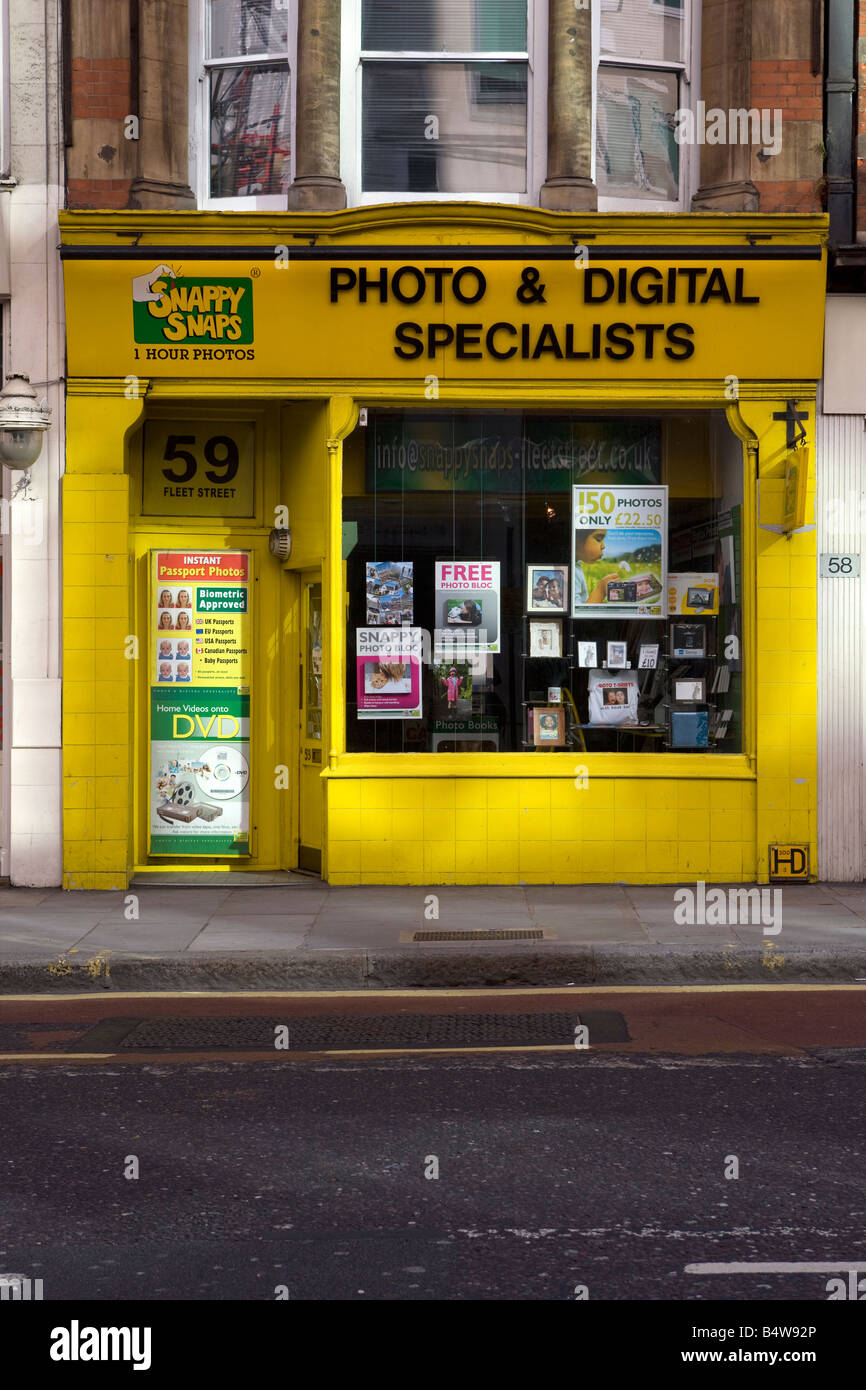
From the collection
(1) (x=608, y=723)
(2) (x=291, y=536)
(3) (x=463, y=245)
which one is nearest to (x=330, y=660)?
(2) (x=291, y=536)

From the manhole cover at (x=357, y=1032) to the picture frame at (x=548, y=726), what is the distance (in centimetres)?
425

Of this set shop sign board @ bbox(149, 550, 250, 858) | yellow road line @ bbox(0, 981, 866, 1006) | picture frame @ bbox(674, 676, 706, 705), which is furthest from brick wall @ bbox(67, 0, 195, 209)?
yellow road line @ bbox(0, 981, 866, 1006)

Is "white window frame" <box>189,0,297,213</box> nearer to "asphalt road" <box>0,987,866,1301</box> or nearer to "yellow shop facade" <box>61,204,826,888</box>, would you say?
"yellow shop facade" <box>61,204,826,888</box>

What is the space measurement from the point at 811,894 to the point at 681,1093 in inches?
217

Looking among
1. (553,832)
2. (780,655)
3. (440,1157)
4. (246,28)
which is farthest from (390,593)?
(440,1157)

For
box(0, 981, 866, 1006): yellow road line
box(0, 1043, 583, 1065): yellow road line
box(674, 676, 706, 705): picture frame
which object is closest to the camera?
box(0, 1043, 583, 1065): yellow road line

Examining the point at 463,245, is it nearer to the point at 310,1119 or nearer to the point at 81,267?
the point at 81,267

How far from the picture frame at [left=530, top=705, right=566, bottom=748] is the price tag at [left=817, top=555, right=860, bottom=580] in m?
2.34

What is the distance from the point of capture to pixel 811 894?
11.7 meters

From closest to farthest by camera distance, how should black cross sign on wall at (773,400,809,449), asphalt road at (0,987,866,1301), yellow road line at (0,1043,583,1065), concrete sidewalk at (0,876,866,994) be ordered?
1. asphalt road at (0,987,866,1301)
2. yellow road line at (0,1043,583,1065)
3. concrete sidewalk at (0,876,866,994)
4. black cross sign on wall at (773,400,809,449)

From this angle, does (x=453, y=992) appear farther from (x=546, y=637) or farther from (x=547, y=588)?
(x=547, y=588)

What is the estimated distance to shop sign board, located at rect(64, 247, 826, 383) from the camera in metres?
12.0

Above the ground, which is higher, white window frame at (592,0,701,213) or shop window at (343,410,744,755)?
white window frame at (592,0,701,213)

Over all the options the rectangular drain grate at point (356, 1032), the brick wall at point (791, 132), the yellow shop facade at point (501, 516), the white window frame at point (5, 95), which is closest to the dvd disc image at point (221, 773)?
the yellow shop facade at point (501, 516)
